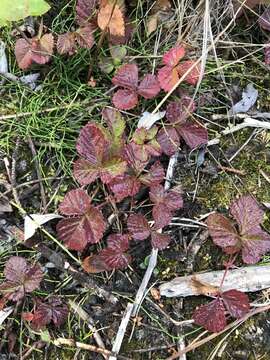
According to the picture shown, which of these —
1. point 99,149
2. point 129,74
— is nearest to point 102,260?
point 99,149

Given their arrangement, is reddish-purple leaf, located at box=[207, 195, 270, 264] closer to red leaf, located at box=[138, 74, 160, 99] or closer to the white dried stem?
the white dried stem

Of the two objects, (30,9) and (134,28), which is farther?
(134,28)

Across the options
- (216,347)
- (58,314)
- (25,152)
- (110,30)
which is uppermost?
(110,30)

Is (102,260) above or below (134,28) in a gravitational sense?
below

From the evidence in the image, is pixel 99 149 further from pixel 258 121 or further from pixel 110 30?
pixel 258 121

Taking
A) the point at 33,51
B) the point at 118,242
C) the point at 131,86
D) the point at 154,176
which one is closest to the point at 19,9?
the point at 33,51

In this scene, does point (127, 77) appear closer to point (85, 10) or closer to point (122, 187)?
point (85, 10)
